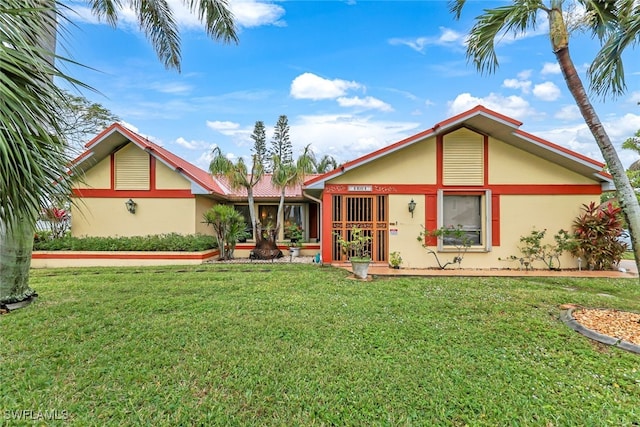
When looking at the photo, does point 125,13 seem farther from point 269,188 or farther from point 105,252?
point 269,188

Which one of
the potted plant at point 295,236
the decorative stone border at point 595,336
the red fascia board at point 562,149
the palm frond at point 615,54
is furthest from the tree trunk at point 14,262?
the red fascia board at point 562,149

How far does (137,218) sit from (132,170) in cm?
203

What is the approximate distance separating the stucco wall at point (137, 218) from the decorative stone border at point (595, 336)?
1225 cm

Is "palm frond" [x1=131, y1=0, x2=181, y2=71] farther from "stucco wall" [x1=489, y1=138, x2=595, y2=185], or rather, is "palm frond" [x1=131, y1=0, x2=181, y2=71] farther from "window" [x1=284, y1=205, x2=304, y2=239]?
"stucco wall" [x1=489, y1=138, x2=595, y2=185]

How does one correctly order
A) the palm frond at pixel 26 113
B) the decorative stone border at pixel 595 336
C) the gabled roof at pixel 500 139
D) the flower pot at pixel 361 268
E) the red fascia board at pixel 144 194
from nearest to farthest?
1. the palm frond at pixel 26 113
2. the decorative stone border at pixel 595 336
3. the flower pot at pixel 361 268
4. the gabled roof at pixel 500 139
5. the red fascia board at pixel 144 194

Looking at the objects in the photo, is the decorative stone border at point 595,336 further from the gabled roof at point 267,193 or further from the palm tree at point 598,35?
the gabled roof at point 267,193

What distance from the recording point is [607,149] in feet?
16.0

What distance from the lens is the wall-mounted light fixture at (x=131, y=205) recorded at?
12.3 m

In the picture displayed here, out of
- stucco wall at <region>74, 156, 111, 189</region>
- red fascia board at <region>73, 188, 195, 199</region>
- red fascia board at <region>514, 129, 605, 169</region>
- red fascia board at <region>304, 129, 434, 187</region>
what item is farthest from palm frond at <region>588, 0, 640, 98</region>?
stucco wall at <region>74, 156, 111, 189</region>

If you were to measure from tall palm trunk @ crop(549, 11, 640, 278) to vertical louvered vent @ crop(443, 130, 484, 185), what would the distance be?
518cm

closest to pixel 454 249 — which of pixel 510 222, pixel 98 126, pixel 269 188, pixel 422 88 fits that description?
pixel 510 222

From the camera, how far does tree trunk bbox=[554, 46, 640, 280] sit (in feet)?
15.4

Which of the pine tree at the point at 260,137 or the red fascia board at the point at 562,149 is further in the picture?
the pine tree at the point at 260,137

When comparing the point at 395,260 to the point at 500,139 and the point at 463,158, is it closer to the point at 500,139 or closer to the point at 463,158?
the point at 463,158
